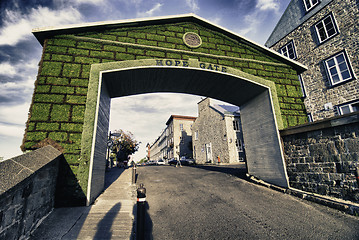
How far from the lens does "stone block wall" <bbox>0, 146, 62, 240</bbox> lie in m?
2.34

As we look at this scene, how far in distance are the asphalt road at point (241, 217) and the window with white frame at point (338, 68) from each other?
29.9 feet

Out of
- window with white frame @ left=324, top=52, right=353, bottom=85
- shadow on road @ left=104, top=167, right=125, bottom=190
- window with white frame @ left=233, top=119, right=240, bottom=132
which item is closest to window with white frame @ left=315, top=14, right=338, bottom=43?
window with white frame @ left=324, top=52, right=353, bottom=85

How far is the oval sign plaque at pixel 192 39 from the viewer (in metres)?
7.41

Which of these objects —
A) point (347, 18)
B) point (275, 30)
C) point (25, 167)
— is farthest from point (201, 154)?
point (25, 167)

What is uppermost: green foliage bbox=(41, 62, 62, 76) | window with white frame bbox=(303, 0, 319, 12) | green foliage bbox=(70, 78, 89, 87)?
window with white frame bbox=(303, 0, 319, 12)

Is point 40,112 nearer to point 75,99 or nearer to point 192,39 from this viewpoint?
point 75,99

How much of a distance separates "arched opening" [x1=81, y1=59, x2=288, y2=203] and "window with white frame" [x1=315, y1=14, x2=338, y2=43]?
7.54 m

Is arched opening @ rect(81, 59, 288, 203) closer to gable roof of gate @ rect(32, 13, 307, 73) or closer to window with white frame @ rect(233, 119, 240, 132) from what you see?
gable roof of gate @ rect(32, 13, 307, 73)

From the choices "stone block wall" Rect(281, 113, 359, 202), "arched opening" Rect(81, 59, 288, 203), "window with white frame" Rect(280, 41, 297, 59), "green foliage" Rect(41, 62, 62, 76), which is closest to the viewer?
"stone block wall" Rect(281, 113, 359, 202)

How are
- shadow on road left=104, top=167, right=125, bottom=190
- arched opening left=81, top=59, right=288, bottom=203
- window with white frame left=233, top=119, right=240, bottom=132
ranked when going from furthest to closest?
window with white frame left=233, top=119, right=240, bottom=132, shadow on road left=104, top=167, right=125, bottom=190, arched opening left=81, top=59, right=288, bottom=203

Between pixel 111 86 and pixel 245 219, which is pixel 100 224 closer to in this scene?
pixel 245 219

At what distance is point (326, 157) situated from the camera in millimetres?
5227

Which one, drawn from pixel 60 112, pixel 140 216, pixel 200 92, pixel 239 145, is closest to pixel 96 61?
pixel 60 112

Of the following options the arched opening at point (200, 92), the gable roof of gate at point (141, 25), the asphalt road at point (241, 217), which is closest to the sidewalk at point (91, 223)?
the asphalt road at point (241, 217)
